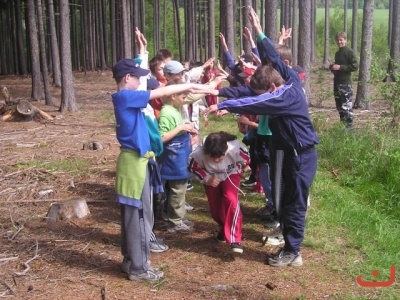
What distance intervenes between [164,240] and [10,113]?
970 cm

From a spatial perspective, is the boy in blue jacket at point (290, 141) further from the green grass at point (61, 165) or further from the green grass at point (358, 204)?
the green grass at point (61, 165)

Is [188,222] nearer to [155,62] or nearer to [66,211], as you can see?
[66,211]

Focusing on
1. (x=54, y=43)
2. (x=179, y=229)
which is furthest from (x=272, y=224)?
(x=54, y=43)

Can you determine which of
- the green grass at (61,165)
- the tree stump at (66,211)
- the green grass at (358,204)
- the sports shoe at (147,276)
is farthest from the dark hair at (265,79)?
the green grass at (61,165)

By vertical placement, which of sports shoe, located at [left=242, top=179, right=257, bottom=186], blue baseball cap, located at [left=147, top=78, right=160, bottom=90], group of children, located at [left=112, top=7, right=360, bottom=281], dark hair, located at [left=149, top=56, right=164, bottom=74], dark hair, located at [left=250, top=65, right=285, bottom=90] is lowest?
sports shoe, located at [left=242, top=179, right=257, bottom=186]

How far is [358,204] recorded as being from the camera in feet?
24.3

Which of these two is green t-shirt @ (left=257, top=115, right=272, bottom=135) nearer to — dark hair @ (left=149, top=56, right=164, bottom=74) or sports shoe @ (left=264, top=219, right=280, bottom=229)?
sports shoe @ (left=264, top=219, right=280, bottom=229)

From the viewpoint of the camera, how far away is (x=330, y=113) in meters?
15.3

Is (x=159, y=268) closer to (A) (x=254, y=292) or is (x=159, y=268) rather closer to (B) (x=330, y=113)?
(A) (x=254, y=292)

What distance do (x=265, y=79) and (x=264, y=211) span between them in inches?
87.6

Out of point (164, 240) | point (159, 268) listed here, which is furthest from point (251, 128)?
point (159, 268)

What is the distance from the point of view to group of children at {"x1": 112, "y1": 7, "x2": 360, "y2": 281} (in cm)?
498

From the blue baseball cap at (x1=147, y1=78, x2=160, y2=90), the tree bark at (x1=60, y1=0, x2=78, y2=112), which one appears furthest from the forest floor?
the tree bark at (x1=60, y1=0, x2=78, y2=112)

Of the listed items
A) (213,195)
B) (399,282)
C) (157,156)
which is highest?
(157,156)
